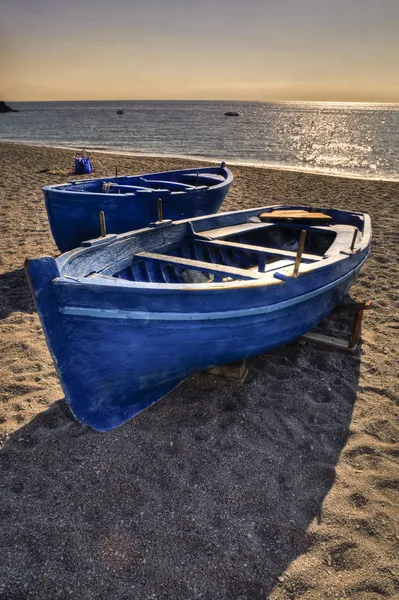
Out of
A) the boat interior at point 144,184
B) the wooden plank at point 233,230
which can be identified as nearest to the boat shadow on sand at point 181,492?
the wooden plank at point 233,230

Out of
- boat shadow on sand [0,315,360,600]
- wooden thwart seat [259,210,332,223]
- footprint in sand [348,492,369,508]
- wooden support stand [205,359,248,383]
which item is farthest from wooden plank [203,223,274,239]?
footprint in sand [348,492,369,508]

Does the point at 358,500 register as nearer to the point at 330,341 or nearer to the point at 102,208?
the point at 330,341

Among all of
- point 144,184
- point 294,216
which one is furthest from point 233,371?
point 144,184

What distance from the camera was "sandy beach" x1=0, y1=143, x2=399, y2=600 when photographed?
2.73m

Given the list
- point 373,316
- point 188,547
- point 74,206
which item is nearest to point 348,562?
point 188,547

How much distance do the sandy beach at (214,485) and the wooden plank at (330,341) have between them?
0.12 metres

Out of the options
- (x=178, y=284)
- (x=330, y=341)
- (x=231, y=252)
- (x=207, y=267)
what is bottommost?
(x=330, y=341)

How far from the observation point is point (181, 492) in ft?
11.0

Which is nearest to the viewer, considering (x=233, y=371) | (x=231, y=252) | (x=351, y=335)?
(x=233, y=371)

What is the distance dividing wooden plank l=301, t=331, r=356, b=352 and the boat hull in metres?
1.15

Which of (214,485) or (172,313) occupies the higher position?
(172,313)

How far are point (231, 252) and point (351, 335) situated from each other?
7.62 feet

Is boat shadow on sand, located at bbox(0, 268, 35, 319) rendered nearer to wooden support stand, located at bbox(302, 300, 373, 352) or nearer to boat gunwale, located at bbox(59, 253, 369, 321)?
boat gunwale, located at bbox(59, 253, 369, 321)

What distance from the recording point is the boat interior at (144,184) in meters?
8.11
